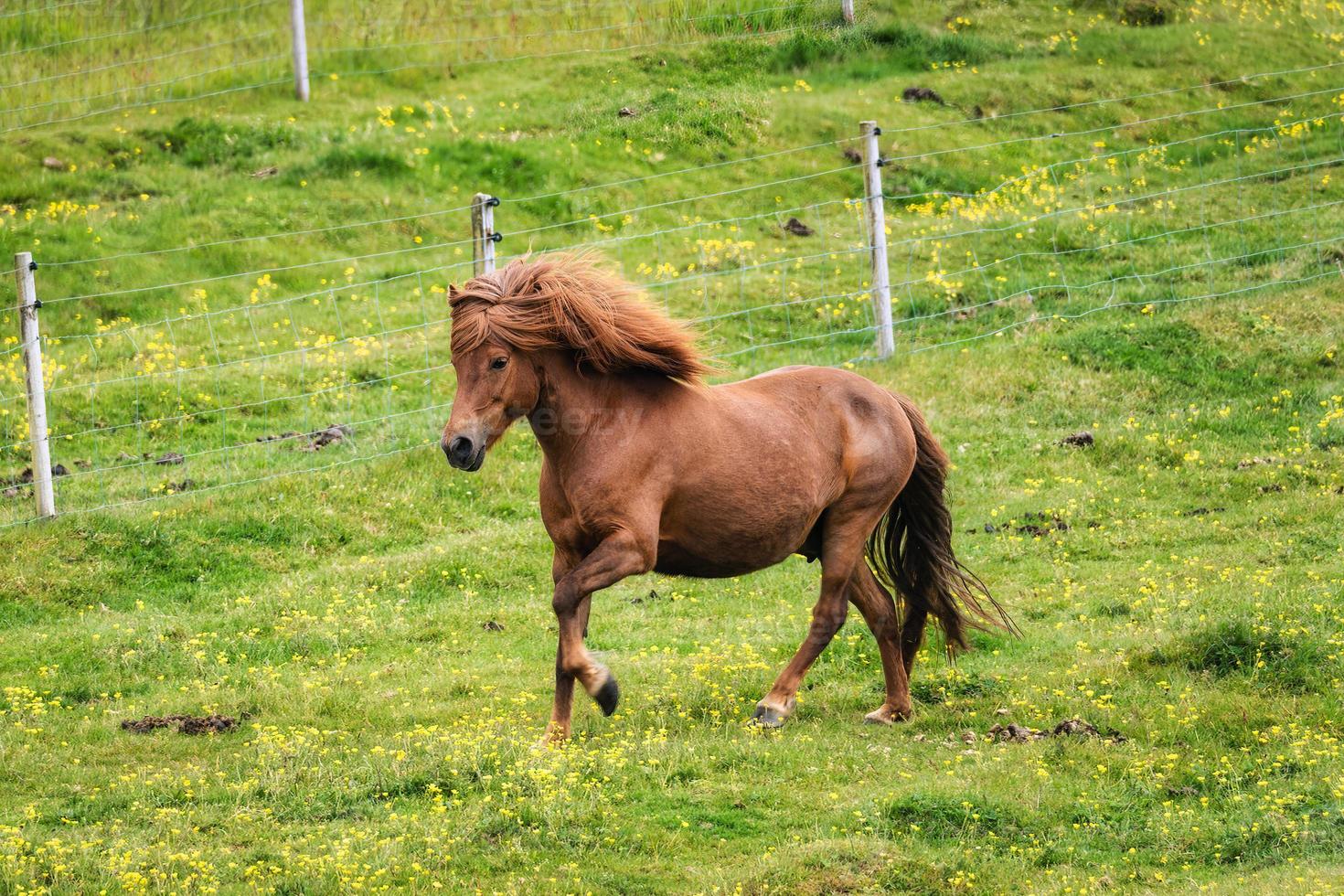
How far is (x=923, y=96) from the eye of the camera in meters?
23.0

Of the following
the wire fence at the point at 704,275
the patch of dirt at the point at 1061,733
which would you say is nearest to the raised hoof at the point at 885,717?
the patch of dirt at the point at 1061,733

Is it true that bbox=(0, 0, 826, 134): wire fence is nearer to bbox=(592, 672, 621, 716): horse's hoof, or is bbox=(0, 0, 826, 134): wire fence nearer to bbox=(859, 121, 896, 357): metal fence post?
bbox=(859, 121, 896, 357): metal fence post

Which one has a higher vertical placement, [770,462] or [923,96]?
[923,96]

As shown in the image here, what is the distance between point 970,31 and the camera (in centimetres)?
2500

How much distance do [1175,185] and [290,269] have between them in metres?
12.4

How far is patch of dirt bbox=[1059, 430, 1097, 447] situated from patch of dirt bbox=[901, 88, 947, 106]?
35.0ft

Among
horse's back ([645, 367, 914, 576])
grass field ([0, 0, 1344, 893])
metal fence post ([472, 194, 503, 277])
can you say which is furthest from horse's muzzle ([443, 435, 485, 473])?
metal fence post ([472, 194, 503, 277])

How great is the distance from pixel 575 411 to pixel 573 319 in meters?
0.52

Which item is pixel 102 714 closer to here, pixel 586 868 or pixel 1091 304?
pixel 586 868

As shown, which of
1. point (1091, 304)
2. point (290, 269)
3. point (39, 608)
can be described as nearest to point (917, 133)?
point (1091, 304)

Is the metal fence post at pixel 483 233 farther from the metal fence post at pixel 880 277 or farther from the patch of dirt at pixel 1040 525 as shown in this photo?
the patch of dirt at pixel 1040 525

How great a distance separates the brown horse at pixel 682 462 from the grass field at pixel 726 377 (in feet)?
1.89

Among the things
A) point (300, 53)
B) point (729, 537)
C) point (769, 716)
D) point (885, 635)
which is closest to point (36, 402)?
point (729, 537)

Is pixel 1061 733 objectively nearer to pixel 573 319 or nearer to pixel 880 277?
pixel 573 319
